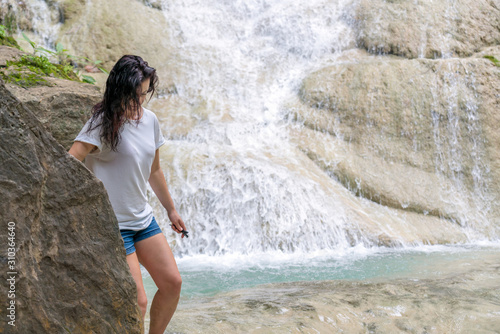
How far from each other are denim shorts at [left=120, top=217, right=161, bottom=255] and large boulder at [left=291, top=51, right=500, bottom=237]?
687 centimetres

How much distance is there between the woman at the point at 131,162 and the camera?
7.66 feet

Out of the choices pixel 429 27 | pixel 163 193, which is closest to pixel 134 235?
pixel 163 193

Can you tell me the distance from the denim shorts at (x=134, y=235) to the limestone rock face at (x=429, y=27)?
33.8ft

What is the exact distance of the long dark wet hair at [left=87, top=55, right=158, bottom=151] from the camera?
233 cm

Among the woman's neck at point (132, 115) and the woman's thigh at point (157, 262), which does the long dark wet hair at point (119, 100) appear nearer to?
the woman's neck at point (132, 115)

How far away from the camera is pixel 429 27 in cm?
1150

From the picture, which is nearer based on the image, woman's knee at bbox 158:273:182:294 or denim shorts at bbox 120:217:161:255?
denim shorts at bbox 120:217:161:255

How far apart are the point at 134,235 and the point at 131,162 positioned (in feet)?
1.28

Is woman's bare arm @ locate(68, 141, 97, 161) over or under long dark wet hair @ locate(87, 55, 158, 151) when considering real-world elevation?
under

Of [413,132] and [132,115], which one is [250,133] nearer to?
[413,132]

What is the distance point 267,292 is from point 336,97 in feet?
21.6

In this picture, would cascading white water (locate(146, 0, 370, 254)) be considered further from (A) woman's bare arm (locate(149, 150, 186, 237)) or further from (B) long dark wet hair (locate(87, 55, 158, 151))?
(B) long dark wet hair (locate(87, 55, 158, 151))

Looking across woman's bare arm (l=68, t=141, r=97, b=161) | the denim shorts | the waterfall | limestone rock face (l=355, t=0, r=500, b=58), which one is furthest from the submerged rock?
A: limestone rock face (l=355, t=0, r=500, b=58)

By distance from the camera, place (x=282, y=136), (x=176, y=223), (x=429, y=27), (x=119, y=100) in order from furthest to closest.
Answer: (x=429, y=27)
(x=282, y=136)
(x=176, y=223)
(x=119, y=100)
